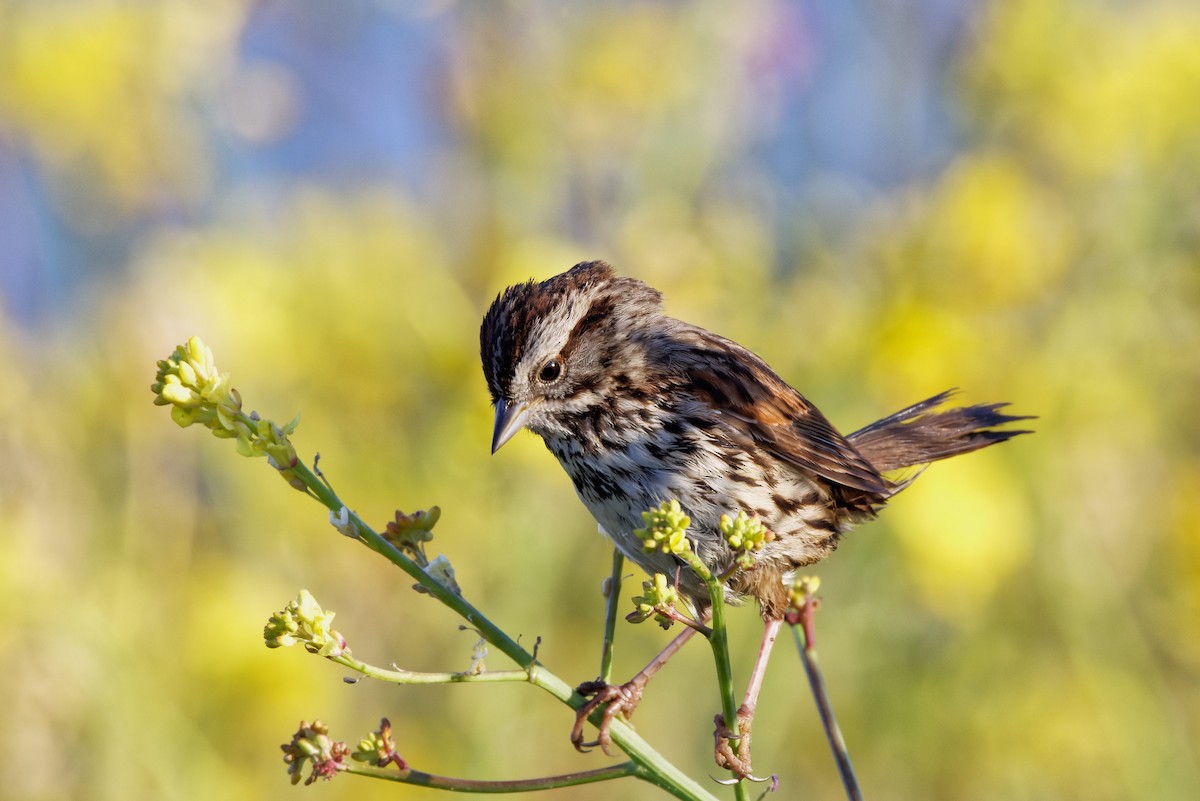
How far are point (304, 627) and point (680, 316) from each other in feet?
7.71

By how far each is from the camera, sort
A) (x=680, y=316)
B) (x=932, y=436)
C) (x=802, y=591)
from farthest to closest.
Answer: (x=680, y=316) < (x=932, y=436) < (x=802, y=591)

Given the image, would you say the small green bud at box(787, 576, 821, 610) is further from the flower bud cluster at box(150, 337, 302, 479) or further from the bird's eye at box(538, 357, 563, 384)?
the flower bud cluster at box(150, 337, 302, 479)

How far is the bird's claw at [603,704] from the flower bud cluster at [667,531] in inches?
11.6

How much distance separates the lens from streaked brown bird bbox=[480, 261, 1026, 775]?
236cm

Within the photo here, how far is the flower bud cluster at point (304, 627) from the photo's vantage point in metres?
1.48

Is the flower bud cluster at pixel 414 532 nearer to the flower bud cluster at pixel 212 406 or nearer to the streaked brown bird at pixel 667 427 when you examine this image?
the flower bud cluster at pixel 212 406

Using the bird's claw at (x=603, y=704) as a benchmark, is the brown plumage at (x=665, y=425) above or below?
above

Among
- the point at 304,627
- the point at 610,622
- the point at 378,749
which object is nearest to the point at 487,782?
the point at 378,749

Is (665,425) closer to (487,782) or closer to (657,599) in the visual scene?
(657,599)

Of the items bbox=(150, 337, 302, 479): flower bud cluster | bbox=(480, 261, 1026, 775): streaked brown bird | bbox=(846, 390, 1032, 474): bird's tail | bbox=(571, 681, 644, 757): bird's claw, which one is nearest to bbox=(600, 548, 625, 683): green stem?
bbox=(571, 681, 644, 757): bird's claw

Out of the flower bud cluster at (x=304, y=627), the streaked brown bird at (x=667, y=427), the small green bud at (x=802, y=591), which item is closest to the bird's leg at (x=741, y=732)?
the streaked brown bird at (x=667, y=427)

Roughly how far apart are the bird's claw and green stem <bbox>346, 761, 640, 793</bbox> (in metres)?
0.18

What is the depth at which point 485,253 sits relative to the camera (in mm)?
3820

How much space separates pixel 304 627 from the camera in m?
1.48
